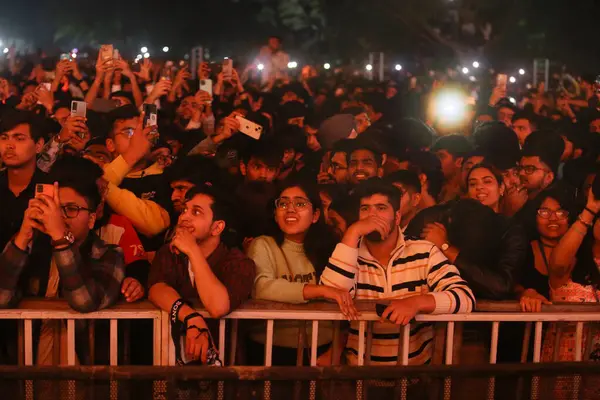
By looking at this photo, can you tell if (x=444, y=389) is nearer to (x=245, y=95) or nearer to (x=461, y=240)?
(x=461, y=240)

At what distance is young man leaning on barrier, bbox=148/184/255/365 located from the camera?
12.1 ft

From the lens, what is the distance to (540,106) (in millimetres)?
13688

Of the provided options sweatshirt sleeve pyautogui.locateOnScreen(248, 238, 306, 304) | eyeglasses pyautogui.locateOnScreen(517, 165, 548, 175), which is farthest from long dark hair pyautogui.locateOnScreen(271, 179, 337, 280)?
eyeglasses pyautogui.locateOnScreen(517, 165, 548, 175)

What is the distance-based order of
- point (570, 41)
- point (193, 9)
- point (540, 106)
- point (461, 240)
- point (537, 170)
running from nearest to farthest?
point (461, 240)
point (537, 170)
point (540, 106)
point (570, 41)
point (193, 9)

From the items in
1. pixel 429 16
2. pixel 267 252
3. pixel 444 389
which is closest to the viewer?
pixel 444 389

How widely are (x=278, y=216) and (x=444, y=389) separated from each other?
145 cm

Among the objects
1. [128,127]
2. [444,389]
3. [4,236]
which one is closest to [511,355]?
[444,389]

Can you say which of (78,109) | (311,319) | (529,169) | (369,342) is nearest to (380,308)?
(369,342)

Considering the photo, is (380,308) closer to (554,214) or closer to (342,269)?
(342,269)

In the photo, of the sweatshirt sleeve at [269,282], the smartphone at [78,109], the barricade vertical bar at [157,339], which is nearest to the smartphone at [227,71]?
the smartphone at [78,109]

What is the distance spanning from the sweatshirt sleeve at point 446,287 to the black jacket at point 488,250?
0.70 ft

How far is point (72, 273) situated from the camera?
3.63 meters

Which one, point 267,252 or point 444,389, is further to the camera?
point 267,252

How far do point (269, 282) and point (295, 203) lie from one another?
559 mm
